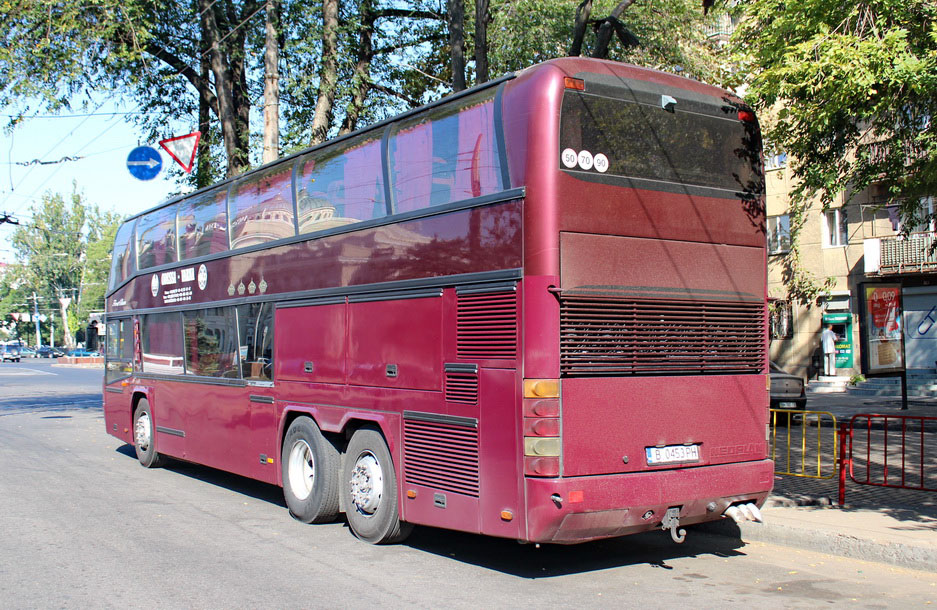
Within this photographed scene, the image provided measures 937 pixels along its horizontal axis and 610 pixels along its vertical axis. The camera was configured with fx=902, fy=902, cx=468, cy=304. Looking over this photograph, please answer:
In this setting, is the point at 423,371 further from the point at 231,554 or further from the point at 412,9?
the point at 412,9

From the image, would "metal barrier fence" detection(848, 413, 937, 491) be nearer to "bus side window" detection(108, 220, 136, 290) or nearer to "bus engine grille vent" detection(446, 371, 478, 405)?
"bus engine grille vent" detection(446, 371, 478, 405)

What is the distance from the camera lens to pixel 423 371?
766 centimetres

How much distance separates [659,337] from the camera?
713 cm

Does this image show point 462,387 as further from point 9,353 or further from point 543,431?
point 9,353

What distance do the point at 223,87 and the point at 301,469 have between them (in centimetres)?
1212

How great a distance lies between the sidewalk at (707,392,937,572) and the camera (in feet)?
24.1

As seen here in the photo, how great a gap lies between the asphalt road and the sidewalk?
0.48 ft

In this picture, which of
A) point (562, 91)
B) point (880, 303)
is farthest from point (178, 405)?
point (880, 303)

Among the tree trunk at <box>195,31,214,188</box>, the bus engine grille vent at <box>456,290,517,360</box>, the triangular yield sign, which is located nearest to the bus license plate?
the bus engine grille vent at <box>456,290,517,360</box>

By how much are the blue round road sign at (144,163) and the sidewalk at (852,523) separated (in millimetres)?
14642

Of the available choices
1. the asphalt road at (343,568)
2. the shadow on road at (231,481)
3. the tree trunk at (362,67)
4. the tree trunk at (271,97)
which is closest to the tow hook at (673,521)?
the asphalt road at (343,568)

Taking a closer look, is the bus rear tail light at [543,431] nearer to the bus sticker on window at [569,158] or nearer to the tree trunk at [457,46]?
the bus sticker on window at [569,158]

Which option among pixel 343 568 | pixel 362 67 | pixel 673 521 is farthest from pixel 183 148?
pixel 673 521

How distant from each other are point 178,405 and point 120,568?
5.70 meters
